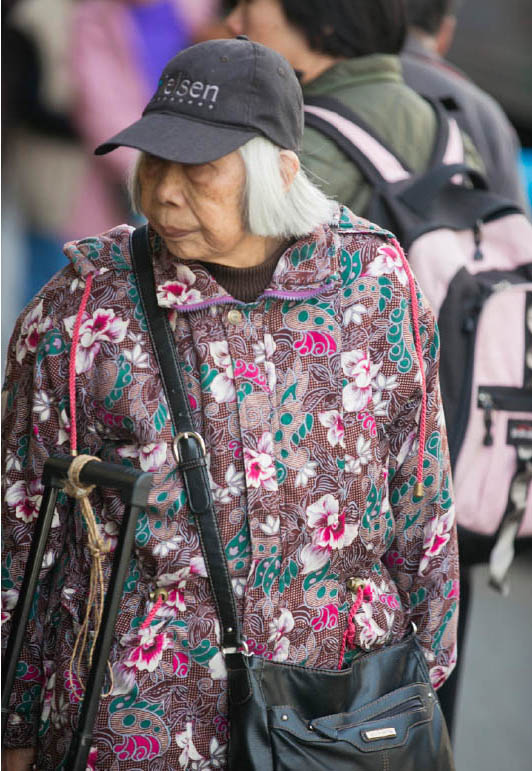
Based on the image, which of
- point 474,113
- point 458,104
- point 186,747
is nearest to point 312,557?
point 186,747

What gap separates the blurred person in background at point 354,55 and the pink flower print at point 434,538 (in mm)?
978

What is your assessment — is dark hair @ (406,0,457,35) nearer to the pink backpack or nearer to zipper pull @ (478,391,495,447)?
the pink backpack

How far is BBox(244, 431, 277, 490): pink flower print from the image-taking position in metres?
1.84

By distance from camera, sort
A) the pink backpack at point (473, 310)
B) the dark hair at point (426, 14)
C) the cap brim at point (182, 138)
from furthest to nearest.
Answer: the dark hair at point (426, 14) < the pink backpack at point (473, 310) < the cap brim at point (182, 138)

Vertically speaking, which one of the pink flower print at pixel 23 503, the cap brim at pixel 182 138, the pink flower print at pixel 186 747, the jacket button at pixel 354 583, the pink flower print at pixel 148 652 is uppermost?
the cap brim at pixel 182 138

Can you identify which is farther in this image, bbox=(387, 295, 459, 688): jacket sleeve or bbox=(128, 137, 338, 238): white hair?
bbox=(387, 295, 459, 688): jacket sleeve

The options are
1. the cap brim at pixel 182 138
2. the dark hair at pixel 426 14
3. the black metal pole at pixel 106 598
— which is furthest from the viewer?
the dark hair at pixel 426 14

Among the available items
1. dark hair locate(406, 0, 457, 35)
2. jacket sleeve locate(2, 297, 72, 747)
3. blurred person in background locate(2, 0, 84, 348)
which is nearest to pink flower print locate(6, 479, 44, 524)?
jacket sleeve locate(2, 297, 72, 747)

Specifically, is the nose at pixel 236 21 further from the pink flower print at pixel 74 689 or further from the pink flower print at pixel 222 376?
the pink flower print at pixel 74 689

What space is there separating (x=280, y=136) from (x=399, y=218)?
31.0 inches

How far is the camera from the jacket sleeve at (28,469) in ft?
6.23

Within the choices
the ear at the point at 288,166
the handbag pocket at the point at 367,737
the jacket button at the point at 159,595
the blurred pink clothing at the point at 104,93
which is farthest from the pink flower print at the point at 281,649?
the blurred pink clothing at the point at 104,93

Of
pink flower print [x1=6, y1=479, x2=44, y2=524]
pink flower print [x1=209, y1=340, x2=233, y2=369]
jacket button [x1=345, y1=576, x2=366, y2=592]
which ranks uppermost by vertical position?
pink flower print [x1=209, y1=340, x2=233, y2=369]

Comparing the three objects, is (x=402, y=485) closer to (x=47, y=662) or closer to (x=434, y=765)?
(x=434, y=765)
